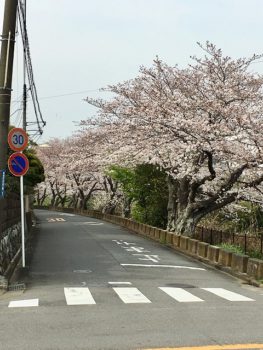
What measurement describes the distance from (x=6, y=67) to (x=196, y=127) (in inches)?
322

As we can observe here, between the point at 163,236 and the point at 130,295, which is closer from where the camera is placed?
the point at 130,295

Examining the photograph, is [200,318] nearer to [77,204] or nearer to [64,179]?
[64,179]

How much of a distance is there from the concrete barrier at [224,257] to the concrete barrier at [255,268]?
1.44m

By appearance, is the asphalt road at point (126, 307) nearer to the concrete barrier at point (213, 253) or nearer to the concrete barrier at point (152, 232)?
the concrete barrier at point (213, 253)

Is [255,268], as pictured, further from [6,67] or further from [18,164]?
[6,67]

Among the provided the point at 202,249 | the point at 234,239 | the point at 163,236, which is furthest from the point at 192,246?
the point at 163,236

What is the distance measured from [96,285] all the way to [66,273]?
7.84 feet

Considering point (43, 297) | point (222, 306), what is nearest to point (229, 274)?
point (222, 306)

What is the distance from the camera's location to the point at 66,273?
13406 millimetres

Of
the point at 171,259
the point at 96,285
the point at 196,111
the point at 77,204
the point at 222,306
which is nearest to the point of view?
the point at 222,306

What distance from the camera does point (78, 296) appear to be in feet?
31.7

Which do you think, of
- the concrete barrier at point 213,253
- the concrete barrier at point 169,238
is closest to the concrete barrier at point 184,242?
the concrete barrier at point 169,238

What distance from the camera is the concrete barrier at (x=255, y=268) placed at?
13.3m

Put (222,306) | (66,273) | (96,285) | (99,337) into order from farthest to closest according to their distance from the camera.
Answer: (66,273) < (96,285) < (222,306) < (99,337)
